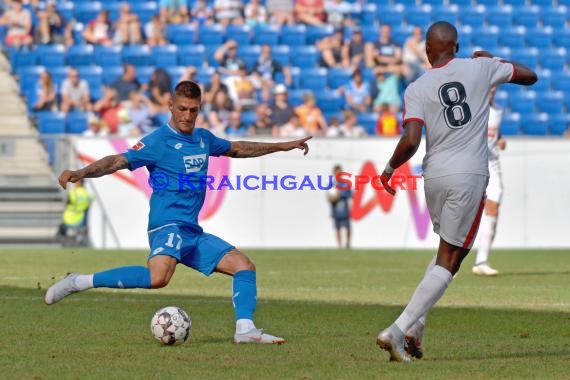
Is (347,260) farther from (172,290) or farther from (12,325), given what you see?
(12,325)

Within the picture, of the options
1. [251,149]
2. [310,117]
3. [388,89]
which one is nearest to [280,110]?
[310,117]

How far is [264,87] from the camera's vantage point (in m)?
26.4

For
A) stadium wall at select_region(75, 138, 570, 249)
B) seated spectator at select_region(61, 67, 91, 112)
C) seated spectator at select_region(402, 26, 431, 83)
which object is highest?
seated spectator at select_region(402, 26, 431, 83)

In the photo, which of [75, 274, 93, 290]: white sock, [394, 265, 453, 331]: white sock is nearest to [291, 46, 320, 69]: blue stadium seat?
[75, 274, 93, 290]: white sock

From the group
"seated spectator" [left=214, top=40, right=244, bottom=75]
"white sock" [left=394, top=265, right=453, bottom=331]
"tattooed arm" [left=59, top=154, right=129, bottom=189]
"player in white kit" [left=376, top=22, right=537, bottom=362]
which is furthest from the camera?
"seated spectator" [left=214, top=40, right=244, bottom=75]

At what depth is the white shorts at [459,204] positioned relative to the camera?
7840mm

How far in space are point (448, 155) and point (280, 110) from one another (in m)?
17.7

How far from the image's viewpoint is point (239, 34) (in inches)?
1107

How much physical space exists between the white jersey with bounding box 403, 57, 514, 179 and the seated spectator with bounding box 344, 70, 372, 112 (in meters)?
19.0

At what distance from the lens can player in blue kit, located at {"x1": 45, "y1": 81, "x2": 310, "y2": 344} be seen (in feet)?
29.1

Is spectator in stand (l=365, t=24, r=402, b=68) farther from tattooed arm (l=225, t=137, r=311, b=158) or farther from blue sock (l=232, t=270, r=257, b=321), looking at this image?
blue sock (l=232, t=270, r=257, b=321)

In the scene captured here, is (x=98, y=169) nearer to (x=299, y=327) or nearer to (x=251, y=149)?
(x=251, y=149)

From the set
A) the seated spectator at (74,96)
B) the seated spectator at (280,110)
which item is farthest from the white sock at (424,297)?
the seated spectator at (74,96)

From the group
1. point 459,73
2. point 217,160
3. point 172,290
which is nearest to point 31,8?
point 217,160
